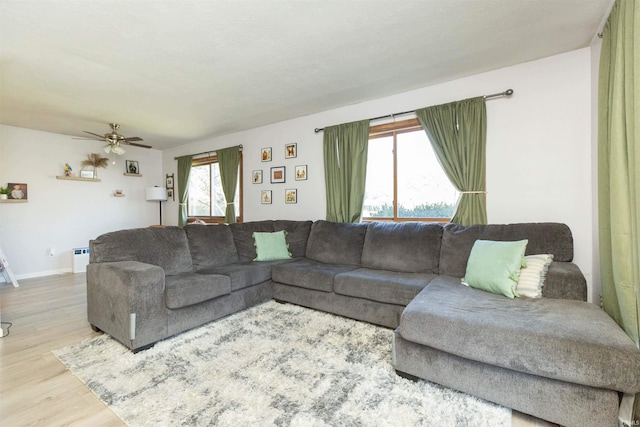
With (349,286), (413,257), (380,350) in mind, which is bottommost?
(380,350)

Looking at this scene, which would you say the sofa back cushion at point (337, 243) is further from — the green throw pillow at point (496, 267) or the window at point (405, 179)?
the green throw pillow at point (496, 267)

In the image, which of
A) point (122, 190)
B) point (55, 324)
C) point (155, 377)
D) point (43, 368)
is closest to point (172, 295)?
point (155, 377)

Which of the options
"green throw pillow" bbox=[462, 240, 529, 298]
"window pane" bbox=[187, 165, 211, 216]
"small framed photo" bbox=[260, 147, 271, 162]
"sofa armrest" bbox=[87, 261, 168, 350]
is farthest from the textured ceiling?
"window pane" bbox=[187, 165, 211, 216]

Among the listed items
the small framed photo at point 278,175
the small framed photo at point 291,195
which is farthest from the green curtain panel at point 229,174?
the small framed photo at point 291,195

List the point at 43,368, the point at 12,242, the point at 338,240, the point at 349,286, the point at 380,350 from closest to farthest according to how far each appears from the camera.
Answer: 1. the point at 43,368
2. the point at 380,350
3. the point at 349,286
4. the point at 338,240
5. the point at 12,242

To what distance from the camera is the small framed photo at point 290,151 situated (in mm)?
4350

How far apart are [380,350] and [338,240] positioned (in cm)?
144

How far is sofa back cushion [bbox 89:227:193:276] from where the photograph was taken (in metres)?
2.53

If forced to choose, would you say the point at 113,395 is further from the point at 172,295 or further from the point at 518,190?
the point at 518,190

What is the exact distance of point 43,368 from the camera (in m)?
1.96

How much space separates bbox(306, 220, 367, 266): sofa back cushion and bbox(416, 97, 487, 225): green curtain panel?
1.05 meters

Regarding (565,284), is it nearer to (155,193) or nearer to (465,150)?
(465,150)

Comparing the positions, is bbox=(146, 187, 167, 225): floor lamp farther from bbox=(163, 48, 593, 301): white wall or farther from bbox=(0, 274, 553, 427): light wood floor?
bbox=(163, 48, 593, 301): white wall

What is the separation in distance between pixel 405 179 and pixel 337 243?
1138mm
